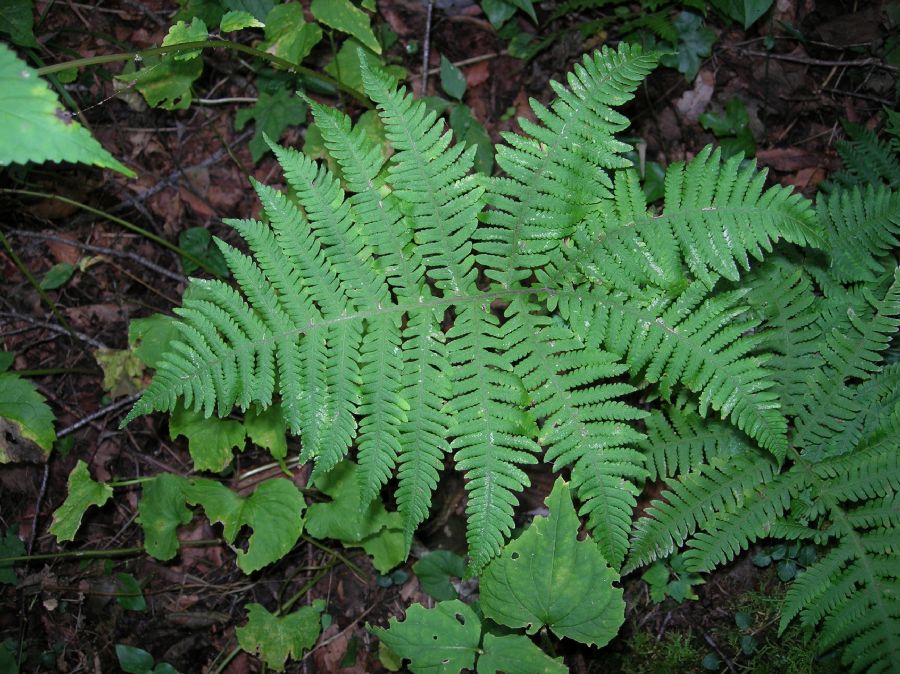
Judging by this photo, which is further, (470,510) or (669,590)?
(669,590)

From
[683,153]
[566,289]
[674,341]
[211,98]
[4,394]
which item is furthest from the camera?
[211,98]

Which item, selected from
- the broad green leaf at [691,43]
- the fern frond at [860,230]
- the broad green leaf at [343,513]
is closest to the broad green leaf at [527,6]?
the broad green leaf at [691,43]

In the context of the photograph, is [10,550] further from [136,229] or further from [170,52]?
[170,52]

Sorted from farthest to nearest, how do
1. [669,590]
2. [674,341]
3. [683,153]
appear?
[683,153] < [669,590] < [674,341]

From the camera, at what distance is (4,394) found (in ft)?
12.9

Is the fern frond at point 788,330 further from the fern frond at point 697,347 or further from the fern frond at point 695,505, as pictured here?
the fern frond at point 697,347

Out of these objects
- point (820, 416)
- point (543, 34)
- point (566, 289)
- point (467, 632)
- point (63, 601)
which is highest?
point (543, 34)

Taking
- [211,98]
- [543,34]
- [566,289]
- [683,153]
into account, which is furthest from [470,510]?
[211,98]

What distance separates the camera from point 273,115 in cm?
438

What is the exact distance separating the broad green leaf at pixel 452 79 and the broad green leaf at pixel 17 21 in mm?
2521

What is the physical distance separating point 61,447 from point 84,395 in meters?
0.36

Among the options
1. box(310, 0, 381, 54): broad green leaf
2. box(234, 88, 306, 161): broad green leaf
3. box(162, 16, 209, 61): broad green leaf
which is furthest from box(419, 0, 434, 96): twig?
→ box(162, 16, 209, 61): broad green leaf

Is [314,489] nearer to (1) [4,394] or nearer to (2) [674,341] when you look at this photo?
(1) [4,394]

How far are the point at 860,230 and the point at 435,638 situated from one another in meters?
2.87
